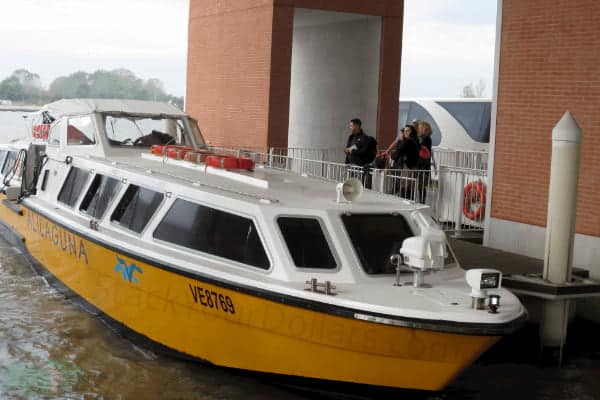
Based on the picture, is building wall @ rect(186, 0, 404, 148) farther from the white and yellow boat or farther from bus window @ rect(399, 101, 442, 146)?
the white and yellow boat

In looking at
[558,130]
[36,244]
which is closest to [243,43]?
[36,244]

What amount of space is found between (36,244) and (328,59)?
38.5 ft

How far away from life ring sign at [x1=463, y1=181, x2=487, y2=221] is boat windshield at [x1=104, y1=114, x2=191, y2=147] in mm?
4629

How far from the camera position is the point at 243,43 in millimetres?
20641

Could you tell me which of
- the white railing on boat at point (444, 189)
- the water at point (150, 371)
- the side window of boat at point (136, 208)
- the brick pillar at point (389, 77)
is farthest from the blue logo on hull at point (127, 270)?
the brick pillar at point (389, 77)

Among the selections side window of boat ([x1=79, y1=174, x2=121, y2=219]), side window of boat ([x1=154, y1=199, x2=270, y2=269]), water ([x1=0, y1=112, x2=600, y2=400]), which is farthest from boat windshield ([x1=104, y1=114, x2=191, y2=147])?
side window of boat ([x1=154, y1=199, x2=270, y2=269])

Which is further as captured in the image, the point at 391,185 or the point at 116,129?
the point at 391,185

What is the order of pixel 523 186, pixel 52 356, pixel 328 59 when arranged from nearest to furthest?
pixel 52 356
pixel 523 186
pixel 328 59

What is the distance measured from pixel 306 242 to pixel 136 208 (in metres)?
2.54

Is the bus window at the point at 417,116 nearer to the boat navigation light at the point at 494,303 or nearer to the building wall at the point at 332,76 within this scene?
the building wall at the point at 332,76

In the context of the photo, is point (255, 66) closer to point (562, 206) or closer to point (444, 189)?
point (444, 189)

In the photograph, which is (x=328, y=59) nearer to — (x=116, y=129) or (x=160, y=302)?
(x=116, y=129)

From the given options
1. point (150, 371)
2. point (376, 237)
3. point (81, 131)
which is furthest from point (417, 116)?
point (150, 371)

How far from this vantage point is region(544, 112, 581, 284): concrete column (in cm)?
961
